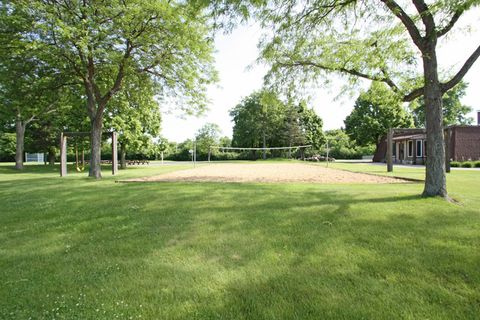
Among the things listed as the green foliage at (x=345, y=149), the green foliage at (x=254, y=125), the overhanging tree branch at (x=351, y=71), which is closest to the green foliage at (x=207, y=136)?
the green foliage at (x=254, y=125)

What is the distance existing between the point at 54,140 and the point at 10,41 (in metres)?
22.7

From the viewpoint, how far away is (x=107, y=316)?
94.3 inches

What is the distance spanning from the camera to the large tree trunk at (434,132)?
6.96 meters

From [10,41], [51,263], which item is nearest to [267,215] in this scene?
[51,263]

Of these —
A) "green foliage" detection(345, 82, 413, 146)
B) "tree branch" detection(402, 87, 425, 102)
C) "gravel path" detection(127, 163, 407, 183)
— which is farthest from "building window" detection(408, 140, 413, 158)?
"tree branch" detection(402, 87, 425, 102)

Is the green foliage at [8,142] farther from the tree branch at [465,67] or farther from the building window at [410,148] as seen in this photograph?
the building window at [410,148]

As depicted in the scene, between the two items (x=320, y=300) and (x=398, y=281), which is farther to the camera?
(x=398, y=281)

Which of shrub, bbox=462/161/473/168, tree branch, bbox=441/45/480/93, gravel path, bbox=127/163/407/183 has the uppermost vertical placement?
tree branch, bbox=441/45/480/93

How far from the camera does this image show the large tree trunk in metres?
6.96

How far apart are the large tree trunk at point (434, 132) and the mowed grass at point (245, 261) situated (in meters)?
0.95

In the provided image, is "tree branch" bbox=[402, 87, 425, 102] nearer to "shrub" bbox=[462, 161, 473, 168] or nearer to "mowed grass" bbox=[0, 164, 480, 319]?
"mowed grass" bbox=[0, 164, 480, 319]

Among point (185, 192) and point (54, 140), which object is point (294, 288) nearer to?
point (185, 192)

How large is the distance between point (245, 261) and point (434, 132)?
6155 mm

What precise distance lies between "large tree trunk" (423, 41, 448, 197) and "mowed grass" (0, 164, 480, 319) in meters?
0.95
